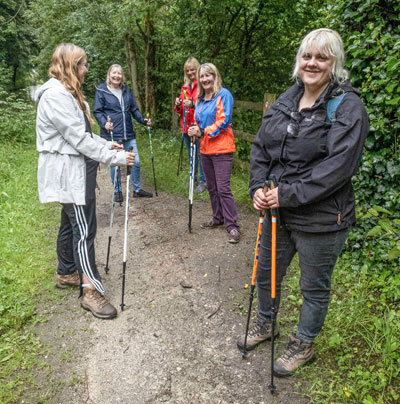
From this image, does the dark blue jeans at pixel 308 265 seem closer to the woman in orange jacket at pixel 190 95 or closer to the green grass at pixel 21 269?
the green grass at pixel 21 269

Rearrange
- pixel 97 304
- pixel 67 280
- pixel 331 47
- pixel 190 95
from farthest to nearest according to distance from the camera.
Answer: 1. pixel 190 95
2. pixel 67 280
3. pixel 97 304
4. pixel 331 47

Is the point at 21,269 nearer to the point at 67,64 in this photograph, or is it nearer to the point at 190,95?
the point at 67,64

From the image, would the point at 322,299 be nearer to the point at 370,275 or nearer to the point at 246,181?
the point at 370,275

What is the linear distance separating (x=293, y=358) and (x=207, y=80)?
3384 mm

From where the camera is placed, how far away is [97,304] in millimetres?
3316

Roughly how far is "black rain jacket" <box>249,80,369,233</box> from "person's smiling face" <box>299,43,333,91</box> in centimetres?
8

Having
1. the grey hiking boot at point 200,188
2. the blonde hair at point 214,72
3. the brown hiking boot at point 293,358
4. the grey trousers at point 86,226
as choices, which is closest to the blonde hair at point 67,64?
the grey trousers at point 86,226

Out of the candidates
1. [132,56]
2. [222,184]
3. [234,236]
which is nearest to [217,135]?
[222,184]

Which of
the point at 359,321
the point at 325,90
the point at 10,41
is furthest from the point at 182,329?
the point at 10,41

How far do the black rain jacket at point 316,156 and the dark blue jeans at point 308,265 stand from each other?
0.31 feet

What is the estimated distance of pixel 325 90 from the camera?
2.13 m

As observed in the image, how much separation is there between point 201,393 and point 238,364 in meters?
0.39

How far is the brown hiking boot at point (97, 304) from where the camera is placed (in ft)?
10.7

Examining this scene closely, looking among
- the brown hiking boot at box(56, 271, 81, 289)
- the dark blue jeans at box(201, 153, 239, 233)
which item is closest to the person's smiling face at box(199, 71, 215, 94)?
the dark blue jeans at box(201, 153, 239, 233)
